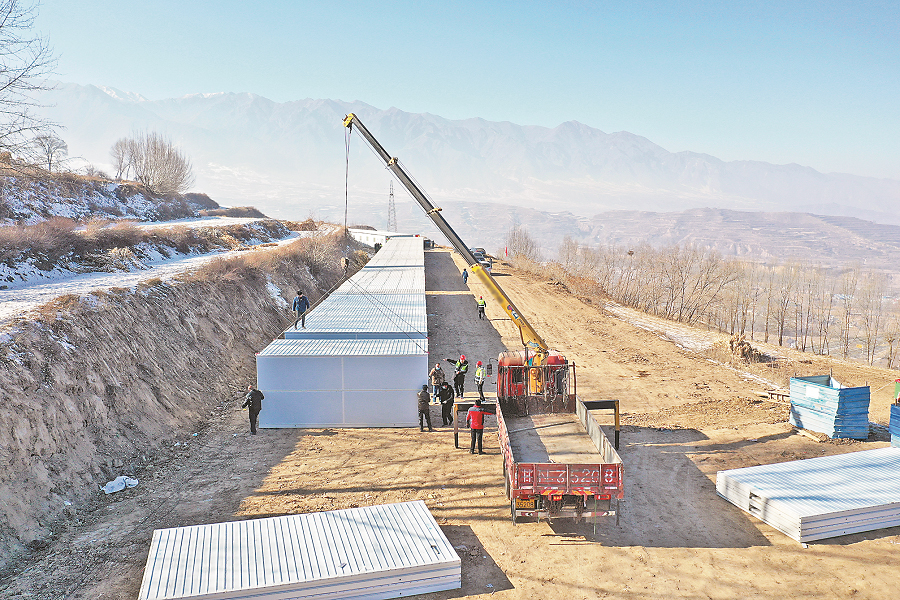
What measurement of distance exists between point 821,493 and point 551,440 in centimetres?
565

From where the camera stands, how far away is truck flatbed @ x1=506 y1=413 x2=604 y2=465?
12.5 metres

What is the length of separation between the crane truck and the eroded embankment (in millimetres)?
9262

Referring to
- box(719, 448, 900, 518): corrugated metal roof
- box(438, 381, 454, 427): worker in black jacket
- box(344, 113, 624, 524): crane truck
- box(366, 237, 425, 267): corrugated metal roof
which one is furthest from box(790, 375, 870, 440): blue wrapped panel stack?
box(366, 237, 425, 267): corrugated metal roof

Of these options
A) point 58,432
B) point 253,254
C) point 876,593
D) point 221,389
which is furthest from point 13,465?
point 253,254

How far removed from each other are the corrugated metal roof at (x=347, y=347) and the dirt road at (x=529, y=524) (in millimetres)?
2370

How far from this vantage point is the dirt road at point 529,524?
952cm

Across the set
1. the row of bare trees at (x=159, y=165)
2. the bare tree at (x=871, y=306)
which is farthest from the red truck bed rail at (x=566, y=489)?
the row of bare trees at (x=159, y=165)

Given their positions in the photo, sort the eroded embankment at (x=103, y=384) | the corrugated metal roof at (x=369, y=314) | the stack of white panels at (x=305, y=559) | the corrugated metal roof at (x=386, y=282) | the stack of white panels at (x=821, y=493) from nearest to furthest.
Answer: the stack of white panels at (x=305, y=559), the stack of white panels at (x=821, y=493), the eroded embankment at (x=103, y=384), the corrugated metal roof at (x=369, y=314), the corrugated metal roof at (x=386, y=282)

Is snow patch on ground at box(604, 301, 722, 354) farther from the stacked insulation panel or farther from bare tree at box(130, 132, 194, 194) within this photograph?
bare tree at box(130, 132, 194, 194)

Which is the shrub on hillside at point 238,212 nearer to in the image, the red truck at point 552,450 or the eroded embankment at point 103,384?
the eroded embankment at point 103,384

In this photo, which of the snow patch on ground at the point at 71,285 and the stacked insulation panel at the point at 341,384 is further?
the stacked insulation panel at the point at 341,384

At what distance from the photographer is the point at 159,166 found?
67500 millimetres

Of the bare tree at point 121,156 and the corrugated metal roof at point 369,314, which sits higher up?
the bare tree at point 121,156

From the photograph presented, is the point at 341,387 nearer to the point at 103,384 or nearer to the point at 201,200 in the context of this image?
the point at 103,384
